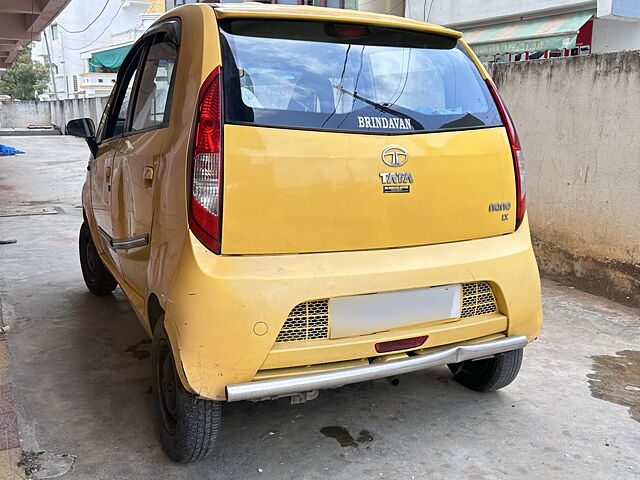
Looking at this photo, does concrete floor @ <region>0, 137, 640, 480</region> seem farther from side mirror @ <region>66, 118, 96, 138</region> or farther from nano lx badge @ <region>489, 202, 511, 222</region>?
side mirror @ <region>66, 118, 96, 138</region>

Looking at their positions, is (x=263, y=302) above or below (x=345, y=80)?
below

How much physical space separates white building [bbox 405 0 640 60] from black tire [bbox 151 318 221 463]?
33.6ft

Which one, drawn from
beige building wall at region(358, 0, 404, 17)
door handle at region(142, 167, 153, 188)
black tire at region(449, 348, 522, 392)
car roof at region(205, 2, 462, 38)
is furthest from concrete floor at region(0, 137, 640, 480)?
beige building wall at region(358, 0, 404, 17)

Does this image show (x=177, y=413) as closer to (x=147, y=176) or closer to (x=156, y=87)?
(x=147, y=176)

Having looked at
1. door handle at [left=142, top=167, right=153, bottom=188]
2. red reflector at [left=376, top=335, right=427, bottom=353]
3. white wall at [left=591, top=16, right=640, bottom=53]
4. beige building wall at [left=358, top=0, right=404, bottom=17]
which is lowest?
red reflector at [left=376, top=335, right=427, bottom=353]

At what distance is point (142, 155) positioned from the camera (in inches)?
107

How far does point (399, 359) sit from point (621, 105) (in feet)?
11.0

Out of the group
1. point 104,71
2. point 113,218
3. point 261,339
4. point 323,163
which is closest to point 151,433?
point 261,339

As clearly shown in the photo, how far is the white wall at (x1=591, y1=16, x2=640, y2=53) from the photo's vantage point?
36.2 feet

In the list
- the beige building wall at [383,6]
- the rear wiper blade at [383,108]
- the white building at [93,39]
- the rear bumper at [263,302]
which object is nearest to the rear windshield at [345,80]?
the rear wiper blade at [383,108]

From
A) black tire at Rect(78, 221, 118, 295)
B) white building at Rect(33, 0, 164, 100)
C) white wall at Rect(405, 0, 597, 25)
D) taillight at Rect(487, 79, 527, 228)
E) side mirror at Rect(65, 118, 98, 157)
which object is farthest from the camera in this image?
white building at Rect(33, 0, 164, 100)

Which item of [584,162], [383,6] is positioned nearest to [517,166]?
[584,162]

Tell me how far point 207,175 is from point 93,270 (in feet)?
9.46

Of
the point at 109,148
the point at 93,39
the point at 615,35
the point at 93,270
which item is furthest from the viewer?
the point at 93,39
